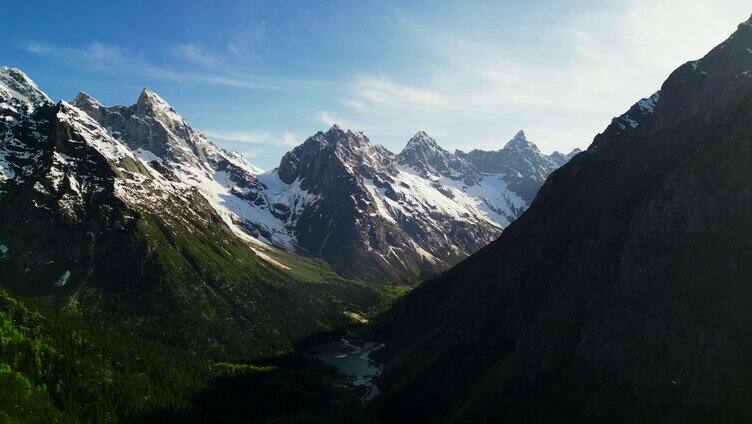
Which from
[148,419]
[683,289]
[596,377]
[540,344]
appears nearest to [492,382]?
[540,344]

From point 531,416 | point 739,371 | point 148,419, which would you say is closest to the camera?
point 739,371

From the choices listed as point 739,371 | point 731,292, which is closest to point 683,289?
point 731,292

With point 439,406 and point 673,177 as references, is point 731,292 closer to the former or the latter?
point 673,177

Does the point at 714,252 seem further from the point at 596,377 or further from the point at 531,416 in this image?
the point at 531,416

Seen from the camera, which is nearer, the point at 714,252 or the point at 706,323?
the point at 706,323

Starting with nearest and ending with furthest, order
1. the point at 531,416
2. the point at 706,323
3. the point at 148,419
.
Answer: the point at 706,323, the point at 531,416, the point at 148,419

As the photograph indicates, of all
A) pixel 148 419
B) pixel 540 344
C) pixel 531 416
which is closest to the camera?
pixel 531 416

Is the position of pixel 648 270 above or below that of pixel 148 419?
above

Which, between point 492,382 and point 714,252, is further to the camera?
point 492,382

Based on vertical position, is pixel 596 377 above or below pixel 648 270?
below

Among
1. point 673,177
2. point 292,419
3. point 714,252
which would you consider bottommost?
point 292,419
